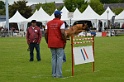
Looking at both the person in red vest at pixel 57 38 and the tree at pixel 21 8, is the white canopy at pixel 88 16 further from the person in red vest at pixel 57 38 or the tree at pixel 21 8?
the tree at pixel 21 8

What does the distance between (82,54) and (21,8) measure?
9222 centimetres

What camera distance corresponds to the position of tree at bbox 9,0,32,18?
102912 mm

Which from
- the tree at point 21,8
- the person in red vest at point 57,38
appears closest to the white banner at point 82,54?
the person in red vest at point 57,38

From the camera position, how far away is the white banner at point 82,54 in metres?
12.4

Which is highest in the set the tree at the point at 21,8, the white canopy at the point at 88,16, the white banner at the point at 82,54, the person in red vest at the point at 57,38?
the tree at the point at 21,8

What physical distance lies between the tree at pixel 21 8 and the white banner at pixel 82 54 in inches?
3537

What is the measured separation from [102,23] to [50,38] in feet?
164

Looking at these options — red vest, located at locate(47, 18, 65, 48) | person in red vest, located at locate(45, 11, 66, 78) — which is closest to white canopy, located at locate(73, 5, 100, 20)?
person in red vest, located at locate(45, 11, 66, 78)

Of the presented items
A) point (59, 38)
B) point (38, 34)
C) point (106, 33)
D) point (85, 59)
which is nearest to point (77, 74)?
point (85, 59)

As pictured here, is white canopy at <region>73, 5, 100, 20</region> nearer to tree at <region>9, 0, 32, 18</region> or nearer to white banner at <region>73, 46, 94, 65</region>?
white banner at <region>73, 46, 94, 65</region>

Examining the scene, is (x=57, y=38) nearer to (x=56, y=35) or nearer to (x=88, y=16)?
(x=56, y=35)

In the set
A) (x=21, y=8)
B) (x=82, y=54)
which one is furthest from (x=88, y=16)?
(x=21, y=8)

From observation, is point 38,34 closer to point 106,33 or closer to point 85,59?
point 85,59

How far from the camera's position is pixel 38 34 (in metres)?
18.2
